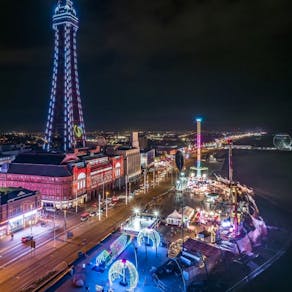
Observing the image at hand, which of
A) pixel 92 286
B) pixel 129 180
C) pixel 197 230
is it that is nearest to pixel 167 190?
pixel 129 180

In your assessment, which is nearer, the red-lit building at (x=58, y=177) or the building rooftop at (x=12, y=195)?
the building rooftop at (x=12, y=195)

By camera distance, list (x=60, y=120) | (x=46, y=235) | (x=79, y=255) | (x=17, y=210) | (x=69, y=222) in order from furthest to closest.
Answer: (x=60, y=120) < (x=69, y=222) < (x=17, y=210) < (x=46, y=235) < (x=79, y=255)

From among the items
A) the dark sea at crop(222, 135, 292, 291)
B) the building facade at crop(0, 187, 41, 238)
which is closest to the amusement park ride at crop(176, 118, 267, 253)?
the dark sea at crop(222, 135, 292, 291)

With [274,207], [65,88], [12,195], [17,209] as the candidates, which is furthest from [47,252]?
[65,88]

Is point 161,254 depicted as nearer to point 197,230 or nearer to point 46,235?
point 197,230

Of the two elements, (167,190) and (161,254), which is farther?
(167,190)

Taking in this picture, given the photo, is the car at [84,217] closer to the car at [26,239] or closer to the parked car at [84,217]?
the parked car at [84,217]

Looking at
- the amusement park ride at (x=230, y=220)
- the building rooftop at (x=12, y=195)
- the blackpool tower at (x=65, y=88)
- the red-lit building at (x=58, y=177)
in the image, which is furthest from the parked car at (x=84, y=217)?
the blackpool tower at (x=65, y=88)
